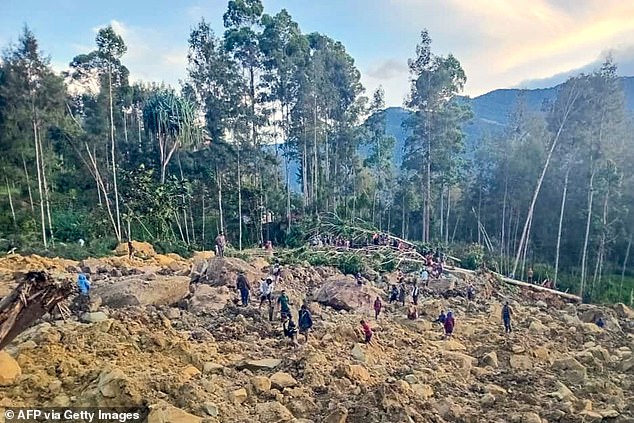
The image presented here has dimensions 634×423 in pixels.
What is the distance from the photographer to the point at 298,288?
15.9m

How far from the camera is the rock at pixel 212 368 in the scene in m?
8.52

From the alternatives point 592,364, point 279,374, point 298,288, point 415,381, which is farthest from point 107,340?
point 592,364

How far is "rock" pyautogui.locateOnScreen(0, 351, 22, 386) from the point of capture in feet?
21.7

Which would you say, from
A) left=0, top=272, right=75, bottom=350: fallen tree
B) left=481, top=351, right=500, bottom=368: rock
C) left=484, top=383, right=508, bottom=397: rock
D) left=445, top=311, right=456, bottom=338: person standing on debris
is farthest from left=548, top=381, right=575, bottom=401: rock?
left=0, top=272, right=75, bottom=350: fallen tree

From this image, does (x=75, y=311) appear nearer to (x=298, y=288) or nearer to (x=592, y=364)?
(x=298, y=288)

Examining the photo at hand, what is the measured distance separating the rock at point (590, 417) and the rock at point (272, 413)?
4.35m

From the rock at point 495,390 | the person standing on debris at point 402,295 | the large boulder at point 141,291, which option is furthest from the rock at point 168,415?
the person standing on debris at point 402,295

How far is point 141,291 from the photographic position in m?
11.9

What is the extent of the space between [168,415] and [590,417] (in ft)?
19.9

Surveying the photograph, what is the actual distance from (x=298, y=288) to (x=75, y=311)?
6806mm

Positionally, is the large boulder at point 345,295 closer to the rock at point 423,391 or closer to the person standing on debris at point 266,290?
the person standing on debris at point 266,290

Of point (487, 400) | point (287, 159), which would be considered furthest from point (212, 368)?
point (287, 159)

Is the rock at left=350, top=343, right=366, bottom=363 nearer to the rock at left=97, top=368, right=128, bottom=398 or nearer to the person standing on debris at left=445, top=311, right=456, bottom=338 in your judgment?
the person standing on debris at left=445, top=311, right=456, bottom=338

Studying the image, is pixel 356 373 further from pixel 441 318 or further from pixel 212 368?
pixel 441 318
